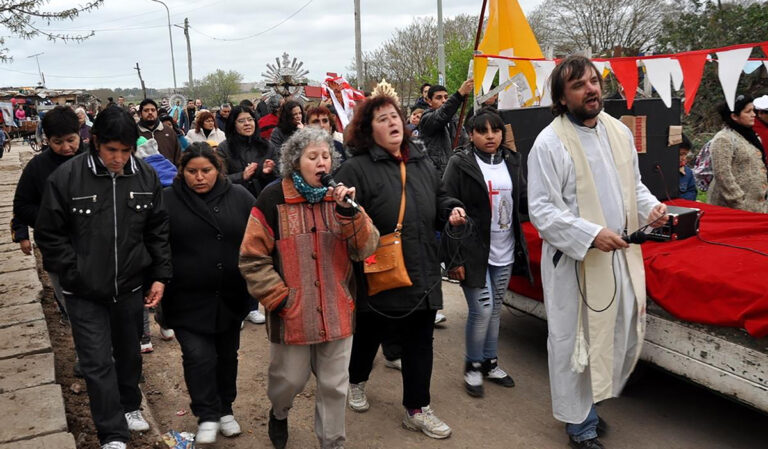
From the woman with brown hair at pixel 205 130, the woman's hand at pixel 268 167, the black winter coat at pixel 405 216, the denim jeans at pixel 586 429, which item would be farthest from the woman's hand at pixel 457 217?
the woman with brown hair at pixel 205 130

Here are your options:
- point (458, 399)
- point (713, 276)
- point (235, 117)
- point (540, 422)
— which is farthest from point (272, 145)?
point (713, 276)

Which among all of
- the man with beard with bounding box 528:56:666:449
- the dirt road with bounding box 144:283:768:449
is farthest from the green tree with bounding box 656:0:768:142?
the man with beard with bounding box 528:56:666:449

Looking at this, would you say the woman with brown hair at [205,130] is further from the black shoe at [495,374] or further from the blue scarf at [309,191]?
the blue scarf at [309,191]

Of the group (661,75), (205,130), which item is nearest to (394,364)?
(661,75)

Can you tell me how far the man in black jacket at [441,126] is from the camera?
5094mm

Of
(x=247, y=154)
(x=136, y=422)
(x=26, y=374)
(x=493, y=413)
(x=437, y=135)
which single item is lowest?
(x=493, y=413)

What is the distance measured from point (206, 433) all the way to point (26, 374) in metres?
1.33

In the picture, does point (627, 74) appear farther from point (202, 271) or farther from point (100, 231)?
point (100, 231)

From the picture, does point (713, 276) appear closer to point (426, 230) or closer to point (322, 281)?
point (426, 230)

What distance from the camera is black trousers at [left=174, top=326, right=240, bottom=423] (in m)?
3.37

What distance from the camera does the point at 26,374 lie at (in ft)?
12.4

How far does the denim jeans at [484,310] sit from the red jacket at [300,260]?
1.20 metres

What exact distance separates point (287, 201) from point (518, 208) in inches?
71.4

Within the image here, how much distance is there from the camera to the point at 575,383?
3357 mm
